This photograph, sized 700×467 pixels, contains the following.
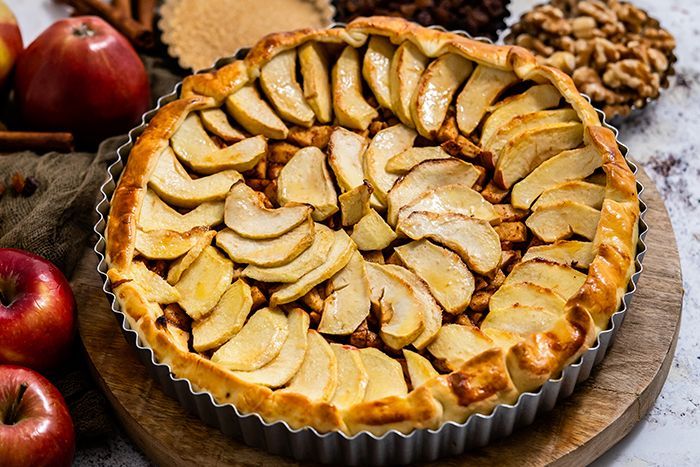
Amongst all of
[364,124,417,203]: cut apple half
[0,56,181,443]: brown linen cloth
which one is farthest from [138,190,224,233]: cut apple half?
[364,124,417,203]: cut apple half

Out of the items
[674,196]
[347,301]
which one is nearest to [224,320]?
[347,301]

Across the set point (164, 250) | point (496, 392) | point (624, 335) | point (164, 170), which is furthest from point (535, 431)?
point (164, 170)

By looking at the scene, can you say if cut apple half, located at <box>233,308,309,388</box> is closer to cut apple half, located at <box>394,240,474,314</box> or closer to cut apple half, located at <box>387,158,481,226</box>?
cut apple half, located at <box>394,240,474,314</box>

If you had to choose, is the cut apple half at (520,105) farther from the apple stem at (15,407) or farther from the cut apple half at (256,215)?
the apple stem at (15,407)

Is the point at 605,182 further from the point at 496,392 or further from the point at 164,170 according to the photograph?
the point at 164,170

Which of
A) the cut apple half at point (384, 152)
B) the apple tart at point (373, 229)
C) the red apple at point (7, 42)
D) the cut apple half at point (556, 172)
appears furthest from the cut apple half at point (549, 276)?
the red apple at point (7, 42)
